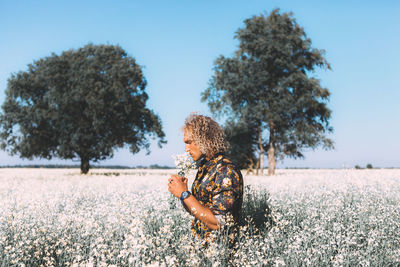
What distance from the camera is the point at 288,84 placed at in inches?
1028

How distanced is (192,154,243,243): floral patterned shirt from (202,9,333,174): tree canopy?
2249 centimetres

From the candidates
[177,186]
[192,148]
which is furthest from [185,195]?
[192,148]

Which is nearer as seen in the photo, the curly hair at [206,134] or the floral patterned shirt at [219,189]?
the floral patterned shirt at [219,189]

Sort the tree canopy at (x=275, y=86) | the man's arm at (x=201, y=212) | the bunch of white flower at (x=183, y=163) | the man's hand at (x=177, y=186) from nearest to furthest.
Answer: the man's arm at (x=201, y=212)
the man's hand at (x=177, y=186)
the bunch of white flower at (x=183, y=163)
the tree canopy at (x=275, y=86)

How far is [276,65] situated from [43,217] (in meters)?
24.5

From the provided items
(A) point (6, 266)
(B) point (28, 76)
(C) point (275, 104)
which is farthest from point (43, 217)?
(B) point (28, 76)

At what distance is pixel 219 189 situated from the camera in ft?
12.0

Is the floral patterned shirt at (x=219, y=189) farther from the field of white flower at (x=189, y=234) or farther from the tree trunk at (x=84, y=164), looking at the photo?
the tree trunk at (x=84, y=164)

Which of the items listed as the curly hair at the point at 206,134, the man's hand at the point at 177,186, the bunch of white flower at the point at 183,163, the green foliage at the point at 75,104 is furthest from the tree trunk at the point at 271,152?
the man's hand at the point at 177,186

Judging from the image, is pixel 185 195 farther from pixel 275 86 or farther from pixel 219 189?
pixel 275 86

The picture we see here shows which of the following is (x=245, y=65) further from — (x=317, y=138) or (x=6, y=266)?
(x=6, y=266)

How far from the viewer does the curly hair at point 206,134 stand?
390 cm

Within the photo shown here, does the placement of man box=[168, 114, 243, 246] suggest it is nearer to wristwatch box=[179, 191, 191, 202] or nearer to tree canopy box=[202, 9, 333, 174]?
wristwatch box=[179, 191, 191, 202]

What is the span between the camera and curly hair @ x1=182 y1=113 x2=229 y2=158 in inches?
153
